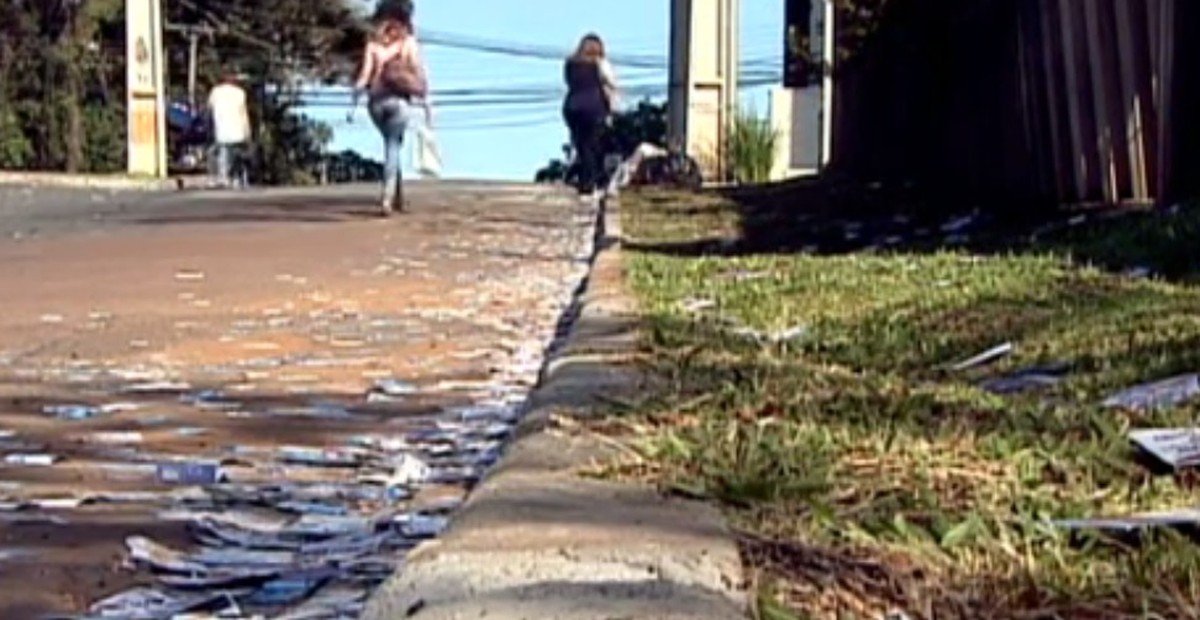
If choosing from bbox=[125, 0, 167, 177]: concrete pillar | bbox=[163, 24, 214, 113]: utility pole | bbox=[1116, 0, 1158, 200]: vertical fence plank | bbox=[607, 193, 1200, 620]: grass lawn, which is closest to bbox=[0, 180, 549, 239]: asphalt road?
bbox=[1116, 0, 1158, 200]: vertical fence plank

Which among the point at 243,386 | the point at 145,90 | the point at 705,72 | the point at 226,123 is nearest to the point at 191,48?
the point at 145,90

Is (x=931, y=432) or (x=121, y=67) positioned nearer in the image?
(x=931, y=432)

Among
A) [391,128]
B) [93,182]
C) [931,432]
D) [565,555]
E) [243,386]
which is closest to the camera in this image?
[565,555]

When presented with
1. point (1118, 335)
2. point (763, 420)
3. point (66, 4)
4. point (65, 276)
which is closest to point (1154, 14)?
point (1118, 335)

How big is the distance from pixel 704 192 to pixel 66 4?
25678mm

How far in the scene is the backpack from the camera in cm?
1702

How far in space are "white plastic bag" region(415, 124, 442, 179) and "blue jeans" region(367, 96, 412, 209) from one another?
2894 millimetres

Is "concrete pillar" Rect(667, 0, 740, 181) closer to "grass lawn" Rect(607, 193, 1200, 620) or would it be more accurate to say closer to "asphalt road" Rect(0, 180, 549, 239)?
"asphalt road" Rect(0, 180, 549, 239)

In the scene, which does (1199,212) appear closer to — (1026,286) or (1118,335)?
(1026,286)

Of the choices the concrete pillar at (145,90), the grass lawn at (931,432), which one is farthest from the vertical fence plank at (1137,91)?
the concrete pillar at (145,90)

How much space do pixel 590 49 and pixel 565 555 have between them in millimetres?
19250

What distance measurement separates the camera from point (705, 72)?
92.5 feet

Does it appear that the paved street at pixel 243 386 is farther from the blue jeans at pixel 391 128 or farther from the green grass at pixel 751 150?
the green grass at pixel 751 150

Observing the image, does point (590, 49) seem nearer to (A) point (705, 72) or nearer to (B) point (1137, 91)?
(A) point (705, 72)
